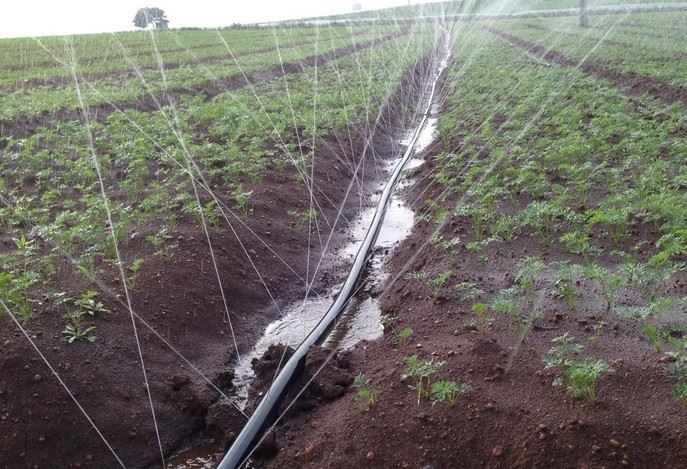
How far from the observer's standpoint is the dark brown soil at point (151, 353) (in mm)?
3969

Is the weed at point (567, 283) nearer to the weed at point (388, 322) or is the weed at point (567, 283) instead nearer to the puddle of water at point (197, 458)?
the weed at point (388, 322)

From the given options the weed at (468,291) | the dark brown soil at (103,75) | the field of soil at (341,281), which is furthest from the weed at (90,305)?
the dark brown soil at (103,75)

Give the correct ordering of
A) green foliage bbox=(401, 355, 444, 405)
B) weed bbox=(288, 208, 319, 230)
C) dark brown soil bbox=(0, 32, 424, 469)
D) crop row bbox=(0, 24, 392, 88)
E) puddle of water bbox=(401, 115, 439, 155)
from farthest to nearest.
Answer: crop row bbox=(0, 24, 392, 88) < puddle of water bbox=(401, 115, 439, 155) < weed bbox=(288, 208, 319, 230) < dark brown soil bbox=(0, 32, 424, 469) < green foliage bbox=(401, 355, 444, 405)

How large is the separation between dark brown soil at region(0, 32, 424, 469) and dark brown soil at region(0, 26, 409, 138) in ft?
17.6

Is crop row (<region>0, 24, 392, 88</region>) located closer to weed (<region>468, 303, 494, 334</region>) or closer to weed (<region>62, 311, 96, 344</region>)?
weed (<region>62, 311, 96, 344</region>)

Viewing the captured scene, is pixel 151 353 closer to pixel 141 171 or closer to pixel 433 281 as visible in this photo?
pixel 433 281

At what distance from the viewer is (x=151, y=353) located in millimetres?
4762

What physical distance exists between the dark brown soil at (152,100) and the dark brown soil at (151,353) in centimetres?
536

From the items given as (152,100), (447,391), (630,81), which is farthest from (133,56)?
(447,391)

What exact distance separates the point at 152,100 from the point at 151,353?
390 inches

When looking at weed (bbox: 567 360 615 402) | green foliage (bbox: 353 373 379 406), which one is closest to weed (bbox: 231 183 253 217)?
green foliage (bbox: 353 373 379 406)

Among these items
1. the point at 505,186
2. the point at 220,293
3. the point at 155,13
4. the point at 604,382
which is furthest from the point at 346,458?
the point at 155,13

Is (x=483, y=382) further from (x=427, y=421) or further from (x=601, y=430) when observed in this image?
(x=601, y=430)

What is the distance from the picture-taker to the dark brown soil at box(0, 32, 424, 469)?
3969mm
